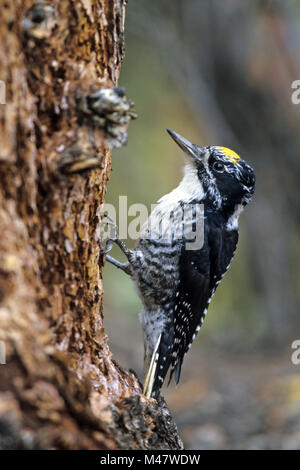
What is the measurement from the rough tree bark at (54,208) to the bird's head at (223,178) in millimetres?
1602

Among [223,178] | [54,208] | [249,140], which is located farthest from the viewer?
[249,140]

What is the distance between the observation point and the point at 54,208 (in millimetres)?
1885

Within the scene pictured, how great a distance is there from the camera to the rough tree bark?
164 centimetres

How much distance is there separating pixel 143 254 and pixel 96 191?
4.65 feet

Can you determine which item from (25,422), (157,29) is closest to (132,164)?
(157,29)

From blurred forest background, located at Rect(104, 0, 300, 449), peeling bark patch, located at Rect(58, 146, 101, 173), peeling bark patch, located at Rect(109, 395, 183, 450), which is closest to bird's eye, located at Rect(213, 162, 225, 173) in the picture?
peeling bark patch, located at Rect(109, 395, 183, 450)

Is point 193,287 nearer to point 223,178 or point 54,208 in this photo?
point 223,178

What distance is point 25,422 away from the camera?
164 cm

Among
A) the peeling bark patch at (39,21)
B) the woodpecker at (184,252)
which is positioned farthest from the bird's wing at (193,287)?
the peeling bark patch at (39,21)

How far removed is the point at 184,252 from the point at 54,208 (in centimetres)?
168

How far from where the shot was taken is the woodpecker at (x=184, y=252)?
11.3 ft

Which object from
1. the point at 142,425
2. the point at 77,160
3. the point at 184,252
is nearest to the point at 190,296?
the point at 184,252

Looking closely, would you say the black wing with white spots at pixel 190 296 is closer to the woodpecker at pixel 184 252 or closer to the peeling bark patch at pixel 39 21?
the woodpecker at pixel 184 252

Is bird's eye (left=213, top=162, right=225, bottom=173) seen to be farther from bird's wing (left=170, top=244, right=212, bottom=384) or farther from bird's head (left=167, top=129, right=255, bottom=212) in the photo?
bird's wing (left=170, top=244, right=212, bottom=384)
